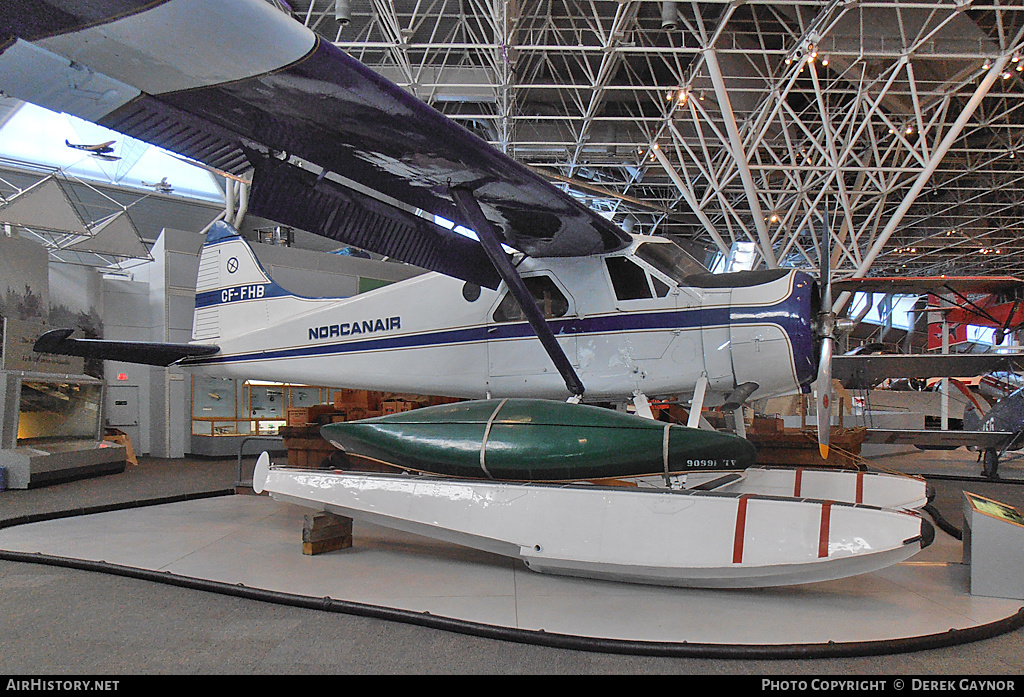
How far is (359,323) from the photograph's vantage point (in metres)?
6.88

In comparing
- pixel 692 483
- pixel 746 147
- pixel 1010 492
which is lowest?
pixel 1010 492

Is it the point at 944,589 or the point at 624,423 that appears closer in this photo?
the point at 944,589

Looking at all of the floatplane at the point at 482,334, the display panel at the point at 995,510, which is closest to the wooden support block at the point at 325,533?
the floatplane at the point at 482,334

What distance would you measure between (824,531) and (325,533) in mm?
3374

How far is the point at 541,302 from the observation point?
20.1 ft

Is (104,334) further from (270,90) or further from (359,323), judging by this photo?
(270,90)

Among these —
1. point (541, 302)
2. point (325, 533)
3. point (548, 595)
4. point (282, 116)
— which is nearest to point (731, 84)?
point (541, 302)

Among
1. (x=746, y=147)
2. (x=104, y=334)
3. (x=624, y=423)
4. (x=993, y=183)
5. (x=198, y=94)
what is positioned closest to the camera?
(x=198, y=94)

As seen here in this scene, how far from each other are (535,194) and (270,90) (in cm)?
220

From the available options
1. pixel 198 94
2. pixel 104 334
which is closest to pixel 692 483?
pixel 198 94

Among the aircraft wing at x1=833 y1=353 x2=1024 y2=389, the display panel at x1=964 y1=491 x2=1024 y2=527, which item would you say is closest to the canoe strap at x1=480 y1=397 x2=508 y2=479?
the display panel at x1=964 y1=491 x2=1024 y2=527

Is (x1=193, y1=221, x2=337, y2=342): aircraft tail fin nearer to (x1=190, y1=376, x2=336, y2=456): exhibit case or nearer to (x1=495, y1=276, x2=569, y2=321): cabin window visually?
(x1=495, y1=276, x2=569, y2=321): cabin window

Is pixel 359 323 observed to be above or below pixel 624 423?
above

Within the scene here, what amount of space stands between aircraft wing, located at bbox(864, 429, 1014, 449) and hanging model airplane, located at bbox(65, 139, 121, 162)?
23.5 metres
